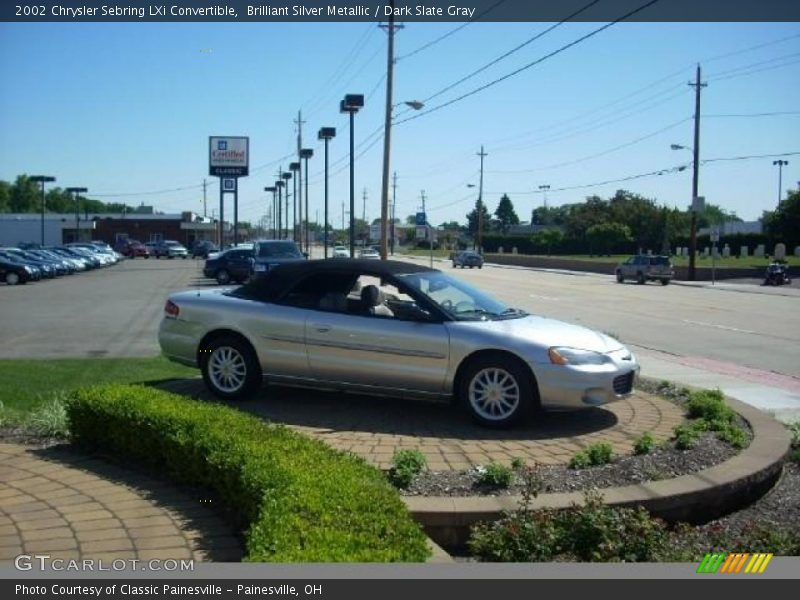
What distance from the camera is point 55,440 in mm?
6457

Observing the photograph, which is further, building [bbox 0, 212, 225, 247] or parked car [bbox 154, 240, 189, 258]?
building [bbox 0, 212, 225, 247]

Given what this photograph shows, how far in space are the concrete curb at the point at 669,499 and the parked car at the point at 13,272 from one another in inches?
1519

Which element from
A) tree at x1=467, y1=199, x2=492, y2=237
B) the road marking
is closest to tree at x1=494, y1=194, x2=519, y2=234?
tree at x1=467, y1=199, x2=492, y2=237

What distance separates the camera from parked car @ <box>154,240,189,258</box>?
82312 mm

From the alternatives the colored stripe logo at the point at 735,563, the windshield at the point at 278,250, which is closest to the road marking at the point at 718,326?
the colored stripe logo at the point at 735,563

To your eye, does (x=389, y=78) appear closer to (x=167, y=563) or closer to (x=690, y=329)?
(x=690, y=329)

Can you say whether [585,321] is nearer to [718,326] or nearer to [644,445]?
[718,326]

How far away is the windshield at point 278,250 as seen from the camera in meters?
34.6

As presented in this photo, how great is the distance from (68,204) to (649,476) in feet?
540

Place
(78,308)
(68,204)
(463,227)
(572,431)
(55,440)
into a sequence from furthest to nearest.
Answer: (463,227) < (68,204) < (78,308) < (572,431) < (55,440)

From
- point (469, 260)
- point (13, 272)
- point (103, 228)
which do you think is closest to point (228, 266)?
point (13, 272)

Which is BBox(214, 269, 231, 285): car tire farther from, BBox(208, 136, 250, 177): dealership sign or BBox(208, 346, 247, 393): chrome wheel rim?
BBox(208, 346, 247, 393): chrome wheel rim

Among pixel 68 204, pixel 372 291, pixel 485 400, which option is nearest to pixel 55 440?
pixel 372 291

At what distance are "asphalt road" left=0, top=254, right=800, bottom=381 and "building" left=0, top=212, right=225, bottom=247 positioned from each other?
7536 centimetres
